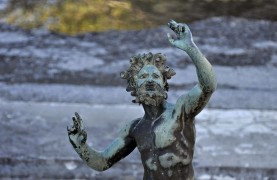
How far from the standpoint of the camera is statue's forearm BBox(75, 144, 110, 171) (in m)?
2.82

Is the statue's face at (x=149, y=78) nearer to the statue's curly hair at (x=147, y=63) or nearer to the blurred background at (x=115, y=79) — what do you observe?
the statue's curly hair at (x=147, y=63)

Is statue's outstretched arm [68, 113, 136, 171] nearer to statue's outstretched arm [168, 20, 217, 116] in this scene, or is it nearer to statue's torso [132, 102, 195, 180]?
statue's torso [132, 102, 195, 180]

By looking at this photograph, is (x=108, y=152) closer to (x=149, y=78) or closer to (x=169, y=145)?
(x=169, y=145)

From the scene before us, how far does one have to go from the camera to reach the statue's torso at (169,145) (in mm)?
2689

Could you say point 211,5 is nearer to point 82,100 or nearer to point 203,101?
point 82,100

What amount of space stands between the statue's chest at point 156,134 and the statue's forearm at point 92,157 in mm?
A: 212

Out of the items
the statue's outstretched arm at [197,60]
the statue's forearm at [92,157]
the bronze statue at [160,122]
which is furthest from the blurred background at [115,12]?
the statue's outstretched arm at [197,60]

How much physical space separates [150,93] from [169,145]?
9.6 inches

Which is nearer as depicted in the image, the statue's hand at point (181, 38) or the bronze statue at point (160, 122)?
the statue's hand at point (181, 38)

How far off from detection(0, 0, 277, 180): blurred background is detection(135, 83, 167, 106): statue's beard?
2.87 meters

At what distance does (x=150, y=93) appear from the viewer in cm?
269

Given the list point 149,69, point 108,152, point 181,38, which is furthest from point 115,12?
point 181,38

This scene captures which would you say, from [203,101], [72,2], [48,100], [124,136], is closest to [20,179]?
[48,100]

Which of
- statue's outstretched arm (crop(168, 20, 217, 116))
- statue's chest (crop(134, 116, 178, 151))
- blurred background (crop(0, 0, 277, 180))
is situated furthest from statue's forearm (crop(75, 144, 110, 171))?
blurred background (crop(0, 0, 277, 180))
